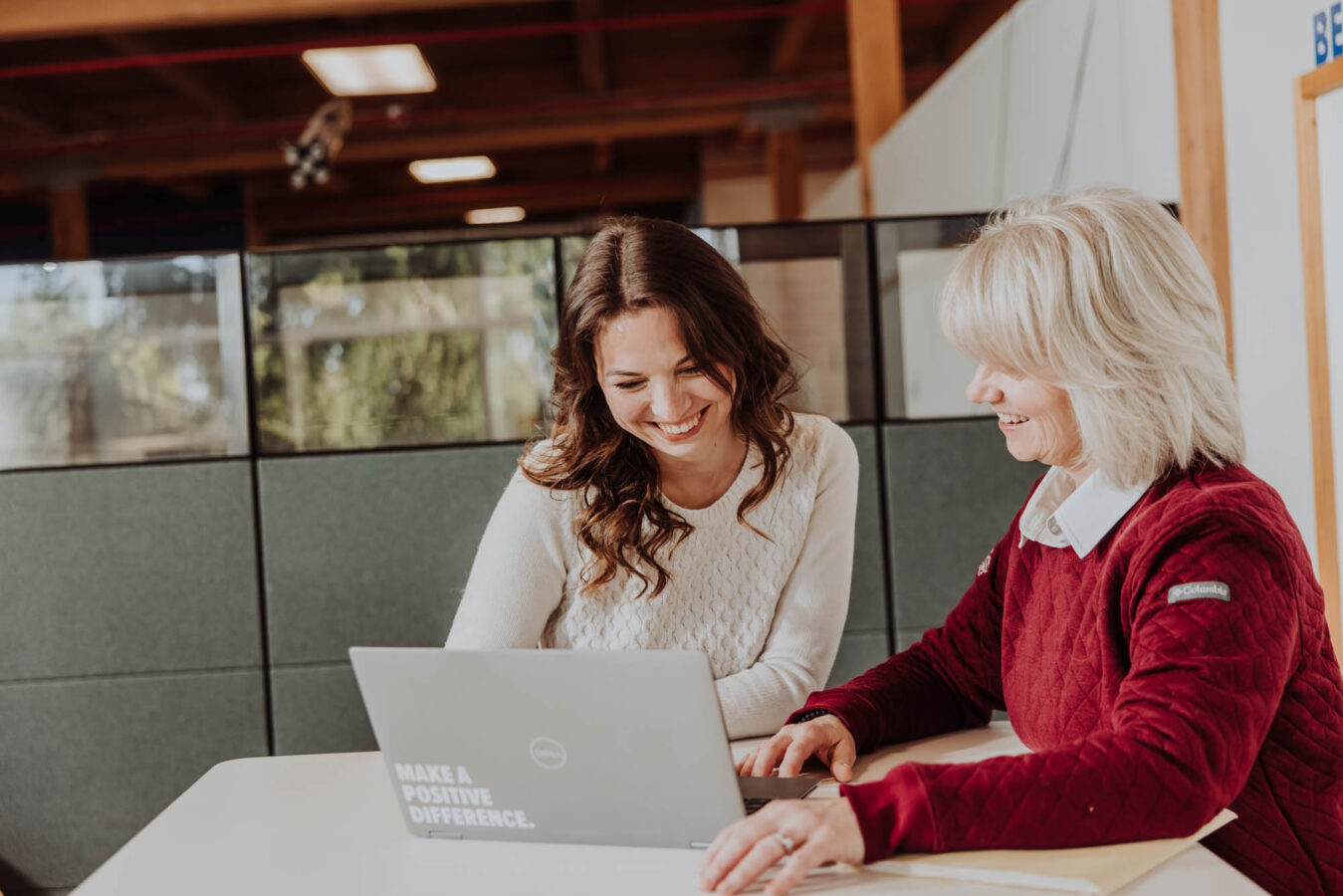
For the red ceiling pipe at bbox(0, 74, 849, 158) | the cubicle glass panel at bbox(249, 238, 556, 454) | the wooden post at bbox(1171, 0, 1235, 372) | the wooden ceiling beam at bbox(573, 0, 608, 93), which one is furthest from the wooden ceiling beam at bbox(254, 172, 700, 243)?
the wooden post at bbox(1171, 0, 1235, 372)

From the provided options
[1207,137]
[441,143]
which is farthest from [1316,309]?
[441,143]

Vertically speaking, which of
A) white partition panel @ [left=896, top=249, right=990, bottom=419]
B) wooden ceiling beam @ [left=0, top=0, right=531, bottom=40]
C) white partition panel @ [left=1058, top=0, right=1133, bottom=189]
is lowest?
white partition panel @ [left=896, top=249, right=990, bottom=419]

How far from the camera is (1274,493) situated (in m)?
1.17

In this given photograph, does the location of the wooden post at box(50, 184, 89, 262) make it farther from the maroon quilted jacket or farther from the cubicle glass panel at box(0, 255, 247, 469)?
the maroon quilted jacket

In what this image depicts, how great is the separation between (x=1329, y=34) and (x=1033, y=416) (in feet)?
4.31

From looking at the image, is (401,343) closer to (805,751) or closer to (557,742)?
(805,751)

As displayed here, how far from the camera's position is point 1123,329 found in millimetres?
1157

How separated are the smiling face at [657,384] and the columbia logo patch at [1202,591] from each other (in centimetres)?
75

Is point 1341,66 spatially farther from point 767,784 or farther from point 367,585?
point 367,585

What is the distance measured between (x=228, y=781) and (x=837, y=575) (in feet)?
2.78

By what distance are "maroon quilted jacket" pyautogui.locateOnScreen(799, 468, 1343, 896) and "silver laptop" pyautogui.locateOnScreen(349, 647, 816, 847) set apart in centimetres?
15

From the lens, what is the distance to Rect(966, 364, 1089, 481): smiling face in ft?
4.07


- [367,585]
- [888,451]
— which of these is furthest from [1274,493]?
[367,585]

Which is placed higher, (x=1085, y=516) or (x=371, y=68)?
(x=371, y=68)
